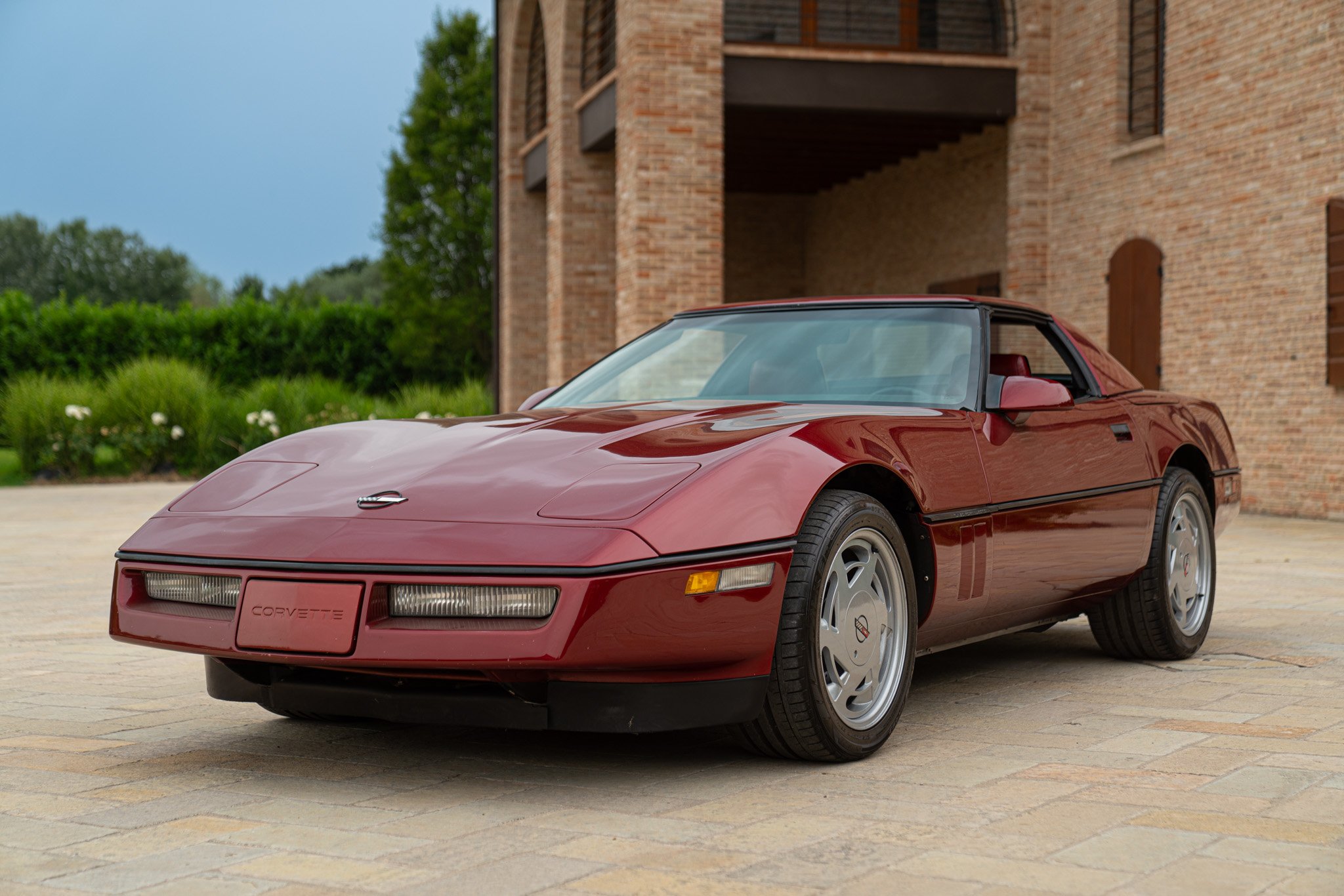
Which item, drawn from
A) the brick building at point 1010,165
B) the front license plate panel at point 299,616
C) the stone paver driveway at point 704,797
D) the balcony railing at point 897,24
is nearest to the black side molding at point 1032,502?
the stone paver driveway at point 704,797

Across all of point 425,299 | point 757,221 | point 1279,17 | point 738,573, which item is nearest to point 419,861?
point 738,573

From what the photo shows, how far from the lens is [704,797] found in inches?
131

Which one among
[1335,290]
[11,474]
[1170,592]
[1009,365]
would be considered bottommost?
[11,474]

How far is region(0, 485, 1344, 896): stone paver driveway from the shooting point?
2.71 meters

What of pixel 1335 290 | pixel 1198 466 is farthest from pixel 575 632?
pixel 1335 290

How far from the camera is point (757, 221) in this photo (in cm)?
2691

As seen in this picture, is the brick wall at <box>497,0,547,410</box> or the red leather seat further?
the brick wall at <box>497,0,547,410</box>

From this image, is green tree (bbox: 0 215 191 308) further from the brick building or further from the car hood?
the car hood

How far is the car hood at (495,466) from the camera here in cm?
331

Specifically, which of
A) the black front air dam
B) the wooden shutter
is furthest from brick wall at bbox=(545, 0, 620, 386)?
the black front air dam

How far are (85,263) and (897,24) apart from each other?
64848mm

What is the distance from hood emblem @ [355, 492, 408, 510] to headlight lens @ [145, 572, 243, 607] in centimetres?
34

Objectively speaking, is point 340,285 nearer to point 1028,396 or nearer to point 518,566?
point 1028,396

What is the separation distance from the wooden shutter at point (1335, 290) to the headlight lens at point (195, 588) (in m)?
11.2
